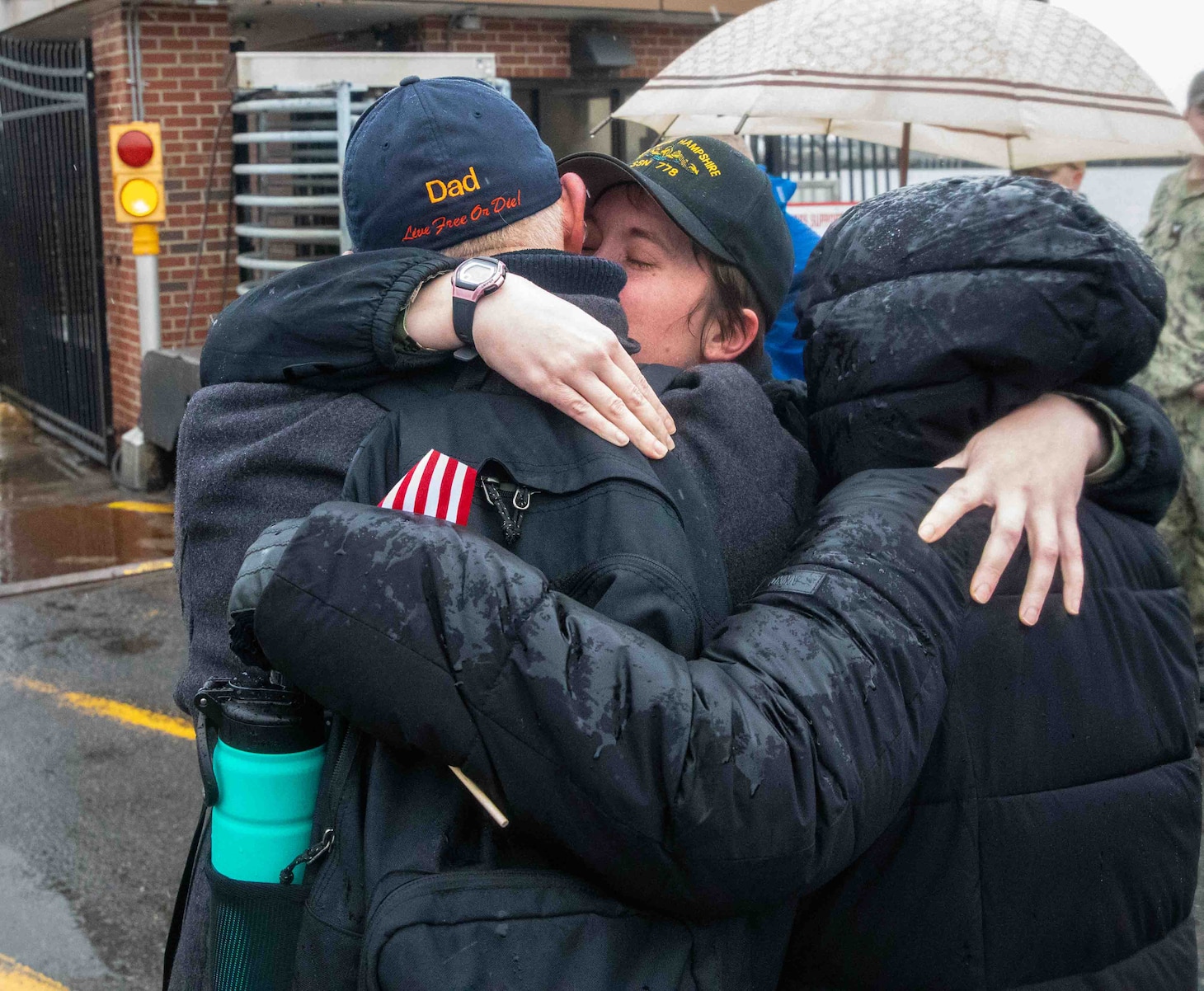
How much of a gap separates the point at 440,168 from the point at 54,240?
9562 mm

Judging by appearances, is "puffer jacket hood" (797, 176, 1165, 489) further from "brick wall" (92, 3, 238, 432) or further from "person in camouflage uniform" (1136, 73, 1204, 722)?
"brick wall" (92, 3, 238, 432)

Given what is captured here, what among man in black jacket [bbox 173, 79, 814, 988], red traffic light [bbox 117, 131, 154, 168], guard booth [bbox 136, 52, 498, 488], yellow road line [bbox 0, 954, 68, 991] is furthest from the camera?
guard booth [bbox 136, 52, 498, 488]

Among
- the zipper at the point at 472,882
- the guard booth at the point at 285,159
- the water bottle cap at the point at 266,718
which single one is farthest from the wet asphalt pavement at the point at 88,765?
the zipper at the point at 472,882

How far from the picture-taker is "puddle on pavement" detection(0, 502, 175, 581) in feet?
23.3

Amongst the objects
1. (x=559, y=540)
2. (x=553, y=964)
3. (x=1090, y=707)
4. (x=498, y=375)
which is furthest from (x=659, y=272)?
(x=553, y=964)

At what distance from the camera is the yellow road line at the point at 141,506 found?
323 inches

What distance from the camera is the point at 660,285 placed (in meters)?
2.00

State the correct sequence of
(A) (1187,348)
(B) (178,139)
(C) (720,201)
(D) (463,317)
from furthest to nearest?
(B) (178,139) < (A) (1187,348) < (C) (720,201) < (D) (463,317)

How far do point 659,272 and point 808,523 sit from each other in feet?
2.49

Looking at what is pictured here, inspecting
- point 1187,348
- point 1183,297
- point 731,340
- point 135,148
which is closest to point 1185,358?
point 1187,348

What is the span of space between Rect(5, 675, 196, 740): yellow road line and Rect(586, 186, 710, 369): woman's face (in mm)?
3507

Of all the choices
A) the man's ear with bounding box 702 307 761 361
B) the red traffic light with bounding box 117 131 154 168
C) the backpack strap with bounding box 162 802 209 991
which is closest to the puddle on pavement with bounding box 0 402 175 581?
the red traffic light with bounding box 117 131 154 168

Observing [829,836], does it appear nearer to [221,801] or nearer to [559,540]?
[559,540]

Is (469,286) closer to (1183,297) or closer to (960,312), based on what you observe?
(960,312)
